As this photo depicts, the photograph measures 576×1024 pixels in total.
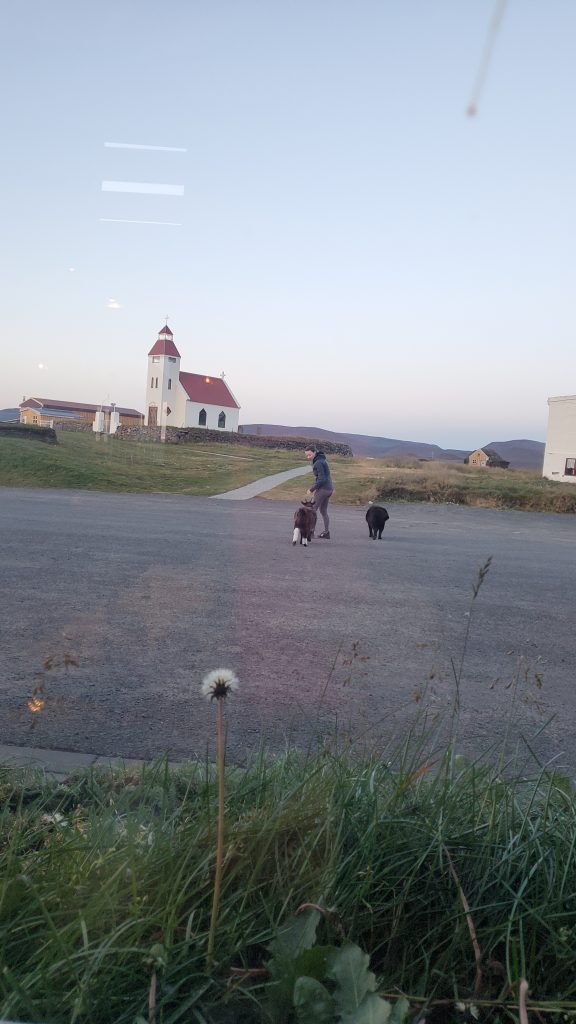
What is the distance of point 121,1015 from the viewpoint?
5.45 feet

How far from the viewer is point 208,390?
87.4 meters

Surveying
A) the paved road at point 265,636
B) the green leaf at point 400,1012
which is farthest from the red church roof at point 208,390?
the green leaf at point 400,1012

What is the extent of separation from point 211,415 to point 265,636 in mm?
81155

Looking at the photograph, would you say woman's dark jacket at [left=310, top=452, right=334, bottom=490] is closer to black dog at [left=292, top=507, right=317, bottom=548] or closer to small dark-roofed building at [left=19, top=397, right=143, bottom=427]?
black dog at [left=292, top=507, right=317, bottom=548]

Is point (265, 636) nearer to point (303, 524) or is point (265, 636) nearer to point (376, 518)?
point (303, 524)

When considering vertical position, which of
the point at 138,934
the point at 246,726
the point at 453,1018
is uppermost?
the point at 138,934

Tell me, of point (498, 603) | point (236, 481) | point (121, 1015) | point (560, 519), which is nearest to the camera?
point (121, 1015)

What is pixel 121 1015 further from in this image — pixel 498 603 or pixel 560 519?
pixel 560 519

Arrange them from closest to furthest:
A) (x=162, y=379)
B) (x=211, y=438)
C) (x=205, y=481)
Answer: (x=205, y=481), (x=211, y=438), (x=162, y=379)

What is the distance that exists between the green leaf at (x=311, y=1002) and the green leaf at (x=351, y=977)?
28 millimetres

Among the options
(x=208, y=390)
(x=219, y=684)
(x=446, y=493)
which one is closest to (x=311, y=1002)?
(x=219, y=684)

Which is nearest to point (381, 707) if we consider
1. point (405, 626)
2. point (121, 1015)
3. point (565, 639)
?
point (405, 626)

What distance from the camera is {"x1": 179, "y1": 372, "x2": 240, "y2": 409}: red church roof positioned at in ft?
279

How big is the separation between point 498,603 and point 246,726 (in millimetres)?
5195
